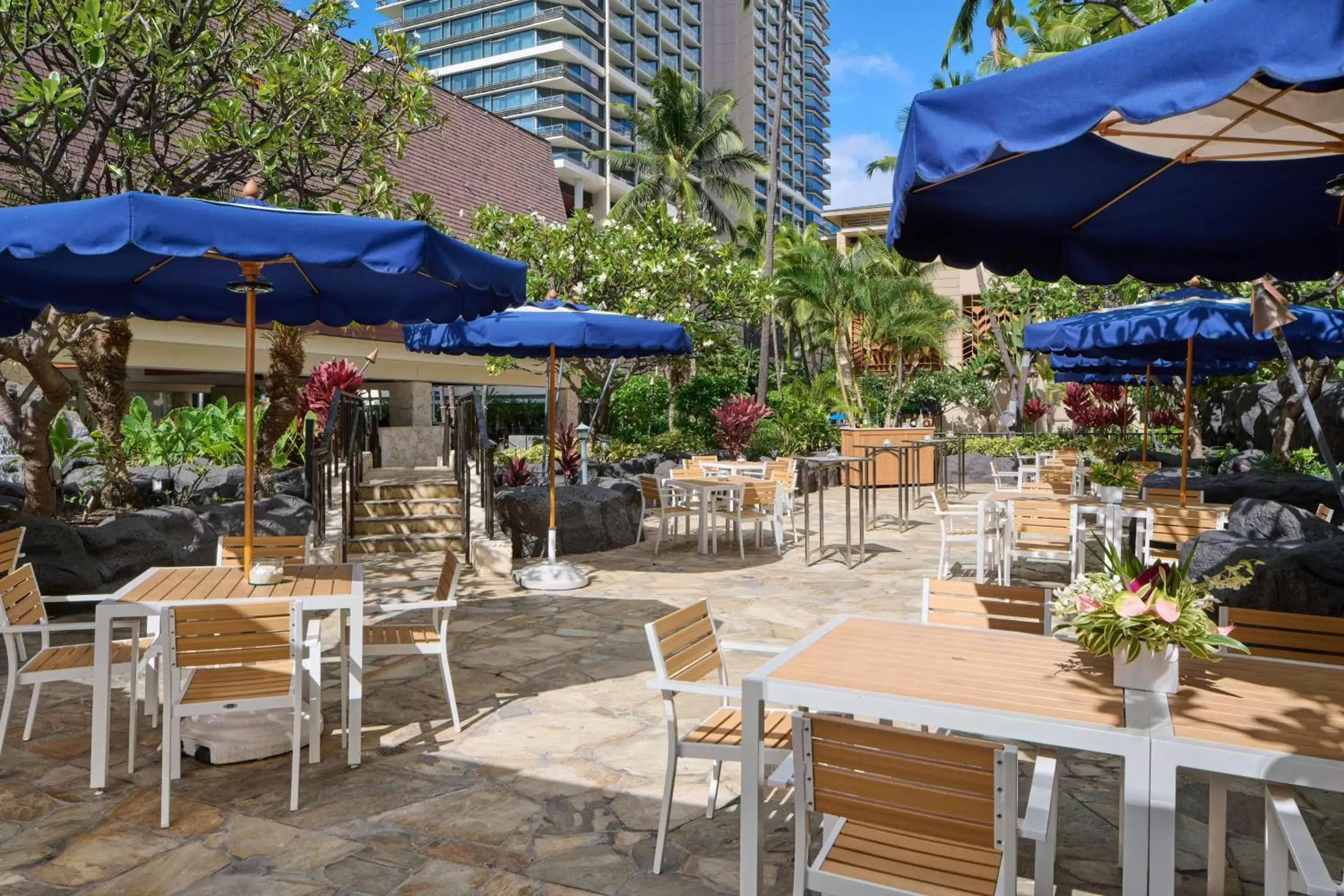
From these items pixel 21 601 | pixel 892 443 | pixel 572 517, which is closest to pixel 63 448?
pixel 572 517

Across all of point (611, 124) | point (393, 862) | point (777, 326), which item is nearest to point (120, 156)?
point (393, 862)

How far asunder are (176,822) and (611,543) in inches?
271

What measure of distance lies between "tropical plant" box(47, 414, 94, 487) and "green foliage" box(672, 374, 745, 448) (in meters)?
9.79

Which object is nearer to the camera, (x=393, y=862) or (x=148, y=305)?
(x=393, y=862)

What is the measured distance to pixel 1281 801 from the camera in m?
2.25

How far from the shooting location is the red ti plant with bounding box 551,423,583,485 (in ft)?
41.1

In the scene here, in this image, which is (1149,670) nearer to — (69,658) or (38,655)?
(69,658)

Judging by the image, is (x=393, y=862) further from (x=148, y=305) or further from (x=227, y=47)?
(x=227, y=47)

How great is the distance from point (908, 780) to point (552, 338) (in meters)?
5.54

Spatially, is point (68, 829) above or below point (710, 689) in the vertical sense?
below

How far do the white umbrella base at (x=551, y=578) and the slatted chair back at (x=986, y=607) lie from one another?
4.55 m

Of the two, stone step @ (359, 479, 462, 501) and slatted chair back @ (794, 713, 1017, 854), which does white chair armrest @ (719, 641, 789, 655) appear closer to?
slatted chair back @ (794, 713, 1017, 854)

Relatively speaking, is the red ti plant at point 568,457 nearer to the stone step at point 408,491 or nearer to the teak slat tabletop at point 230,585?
the stone step at point 408,491

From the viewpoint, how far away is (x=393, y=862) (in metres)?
3.15
